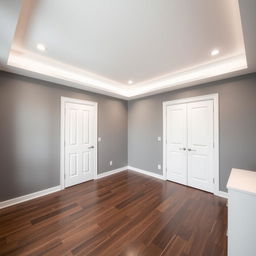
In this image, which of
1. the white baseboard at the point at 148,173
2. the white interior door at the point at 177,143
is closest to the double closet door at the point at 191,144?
the white interior door at the point at 177,143

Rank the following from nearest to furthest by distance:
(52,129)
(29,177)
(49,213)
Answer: (49,213) → (29,177) → (52,129)

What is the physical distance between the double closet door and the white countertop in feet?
4.75

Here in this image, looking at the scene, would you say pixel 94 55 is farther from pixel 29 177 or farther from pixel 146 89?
pixel 29 177

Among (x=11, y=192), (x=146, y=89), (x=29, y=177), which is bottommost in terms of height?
(x=11, y=192)

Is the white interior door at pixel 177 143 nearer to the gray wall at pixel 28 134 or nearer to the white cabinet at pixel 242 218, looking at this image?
the white cabinet at pixel 242 218

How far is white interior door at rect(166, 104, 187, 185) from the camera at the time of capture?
3.45 m

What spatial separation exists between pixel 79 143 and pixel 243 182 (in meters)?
3.32

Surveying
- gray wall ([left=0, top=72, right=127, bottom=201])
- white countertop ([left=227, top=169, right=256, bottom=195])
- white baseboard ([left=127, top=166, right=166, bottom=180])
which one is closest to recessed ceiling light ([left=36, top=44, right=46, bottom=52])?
gray wall ([left=0, top=72, right=127, bottom=201])

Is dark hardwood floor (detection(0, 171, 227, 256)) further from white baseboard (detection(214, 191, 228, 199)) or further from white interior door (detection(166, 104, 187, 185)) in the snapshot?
white interior door (detection(166, 104, 187, 185))

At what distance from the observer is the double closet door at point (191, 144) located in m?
3.08

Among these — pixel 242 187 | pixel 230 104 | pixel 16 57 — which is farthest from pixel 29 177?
pixel 230 104

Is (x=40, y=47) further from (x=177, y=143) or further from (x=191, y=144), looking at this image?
(x=191, y=144)

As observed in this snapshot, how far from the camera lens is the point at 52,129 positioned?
10.1 ft

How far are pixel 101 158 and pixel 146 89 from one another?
2526mm
